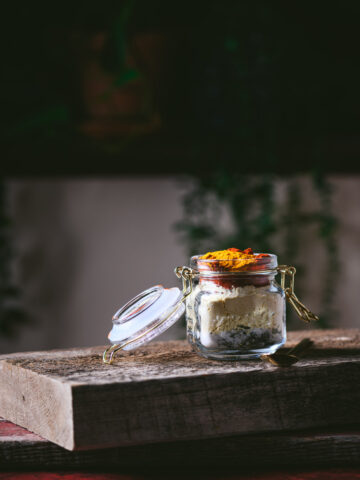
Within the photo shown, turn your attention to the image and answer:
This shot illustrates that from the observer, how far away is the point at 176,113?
1.64 metres

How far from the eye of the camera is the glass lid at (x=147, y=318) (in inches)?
31.5

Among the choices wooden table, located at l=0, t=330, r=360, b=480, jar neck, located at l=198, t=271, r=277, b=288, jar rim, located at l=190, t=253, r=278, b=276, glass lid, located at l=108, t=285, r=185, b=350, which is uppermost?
jar rim, located at l=190, t=253, r=278, b=276

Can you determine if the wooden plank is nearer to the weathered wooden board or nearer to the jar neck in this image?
the weathered wooden board

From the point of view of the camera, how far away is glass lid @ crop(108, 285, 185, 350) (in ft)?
2.63

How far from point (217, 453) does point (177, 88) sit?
3.58 feet

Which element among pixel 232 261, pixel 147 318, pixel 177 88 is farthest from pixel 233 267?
pixel 177 88

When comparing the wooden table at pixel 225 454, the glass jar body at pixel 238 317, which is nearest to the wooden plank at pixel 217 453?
the wooden table at pixel 225 454

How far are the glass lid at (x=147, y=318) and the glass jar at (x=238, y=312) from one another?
29 millimetres

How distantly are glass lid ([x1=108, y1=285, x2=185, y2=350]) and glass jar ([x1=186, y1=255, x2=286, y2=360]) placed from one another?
29 mm

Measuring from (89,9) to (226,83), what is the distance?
388mm

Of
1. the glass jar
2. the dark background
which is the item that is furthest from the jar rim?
the dark background

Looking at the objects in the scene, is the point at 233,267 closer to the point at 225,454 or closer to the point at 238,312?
the point at 238,312

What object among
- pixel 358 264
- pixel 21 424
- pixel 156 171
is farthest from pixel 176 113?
pixel 21 424

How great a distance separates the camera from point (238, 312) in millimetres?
763
